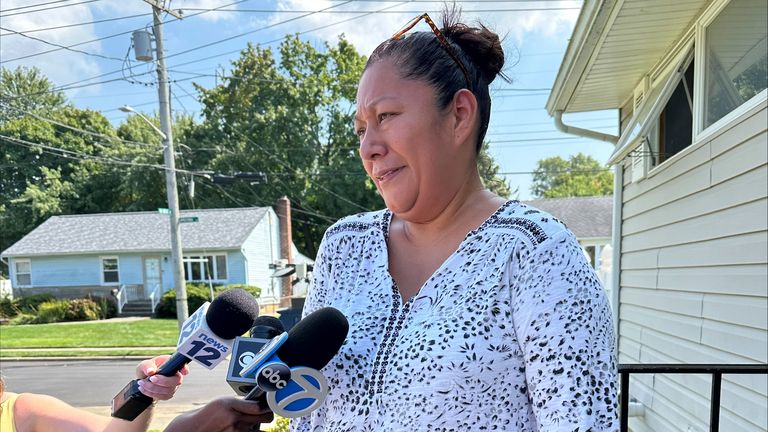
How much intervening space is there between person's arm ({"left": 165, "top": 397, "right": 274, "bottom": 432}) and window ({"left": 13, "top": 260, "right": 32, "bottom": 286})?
2705 centimetres

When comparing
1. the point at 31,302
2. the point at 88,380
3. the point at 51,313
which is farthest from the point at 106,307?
the point at 88,380

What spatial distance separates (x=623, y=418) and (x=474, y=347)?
1322 millimetres

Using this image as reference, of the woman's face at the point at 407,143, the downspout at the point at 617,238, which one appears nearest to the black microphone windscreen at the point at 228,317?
the woman's face at the point at 407,143

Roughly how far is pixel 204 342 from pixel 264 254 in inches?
939

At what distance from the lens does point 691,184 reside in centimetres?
350

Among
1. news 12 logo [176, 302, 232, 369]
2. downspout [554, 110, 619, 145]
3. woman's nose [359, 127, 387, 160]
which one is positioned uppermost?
downspout [554, 110, 619, 145]

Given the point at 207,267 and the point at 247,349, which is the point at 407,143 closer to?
the point at 247,349

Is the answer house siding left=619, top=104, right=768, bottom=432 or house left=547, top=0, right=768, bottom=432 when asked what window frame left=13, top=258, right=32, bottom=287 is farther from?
house siding left=619, top=104, right=768, bottom=432

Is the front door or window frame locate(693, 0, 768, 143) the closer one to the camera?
window frame locate(693, 0, 768, 143)

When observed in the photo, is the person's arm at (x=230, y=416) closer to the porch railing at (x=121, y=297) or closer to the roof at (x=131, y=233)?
the roof at (x=131, y=233)

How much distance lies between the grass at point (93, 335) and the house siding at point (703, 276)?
36.9 ft

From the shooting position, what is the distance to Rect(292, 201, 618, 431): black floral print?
801mm

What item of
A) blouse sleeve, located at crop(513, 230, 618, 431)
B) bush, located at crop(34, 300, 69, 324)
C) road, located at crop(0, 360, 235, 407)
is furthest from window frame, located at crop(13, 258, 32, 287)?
blouse sleeve, located at crop(513, 230, 618, 431)

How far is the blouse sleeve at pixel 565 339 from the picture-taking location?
0.78 metres
